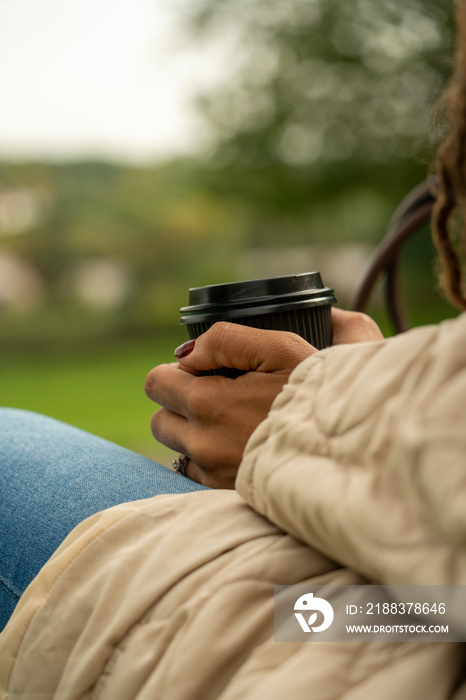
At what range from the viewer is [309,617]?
32 centimetres

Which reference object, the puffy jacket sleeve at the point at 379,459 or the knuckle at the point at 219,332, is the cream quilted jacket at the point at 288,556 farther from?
the knuckle at the point at 219,332

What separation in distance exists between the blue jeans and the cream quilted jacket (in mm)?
90

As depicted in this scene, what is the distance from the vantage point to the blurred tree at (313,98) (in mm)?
4246

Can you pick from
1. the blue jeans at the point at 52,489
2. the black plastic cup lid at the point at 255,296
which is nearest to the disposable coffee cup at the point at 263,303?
the black plastic cup lid at the point at 255,296

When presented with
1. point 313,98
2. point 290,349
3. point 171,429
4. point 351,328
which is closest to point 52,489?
point 171,429

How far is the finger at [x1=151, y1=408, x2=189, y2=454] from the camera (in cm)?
58

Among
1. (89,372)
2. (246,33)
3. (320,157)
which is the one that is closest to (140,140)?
(246,33)

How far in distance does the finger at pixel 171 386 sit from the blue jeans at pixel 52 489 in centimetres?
6

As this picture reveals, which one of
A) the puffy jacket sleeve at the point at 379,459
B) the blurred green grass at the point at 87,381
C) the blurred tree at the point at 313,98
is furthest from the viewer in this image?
the blurred green grass at the point at 87,381

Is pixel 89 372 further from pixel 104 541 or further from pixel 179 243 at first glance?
pixel 104 541

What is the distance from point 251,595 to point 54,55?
17.9 feet

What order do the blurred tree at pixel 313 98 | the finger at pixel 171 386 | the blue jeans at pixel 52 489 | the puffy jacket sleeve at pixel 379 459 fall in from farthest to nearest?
the blurred tree at pixel 313 98 < the finger at pixel 171 386 < the blue jeans at pixel 52 489 < the puffy jacket sleeve at pixel 379 459

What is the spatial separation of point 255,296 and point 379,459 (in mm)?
252

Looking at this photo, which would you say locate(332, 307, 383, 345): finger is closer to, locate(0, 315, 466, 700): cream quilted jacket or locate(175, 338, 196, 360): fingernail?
locate(175, 338, 196, 360): fingernail
